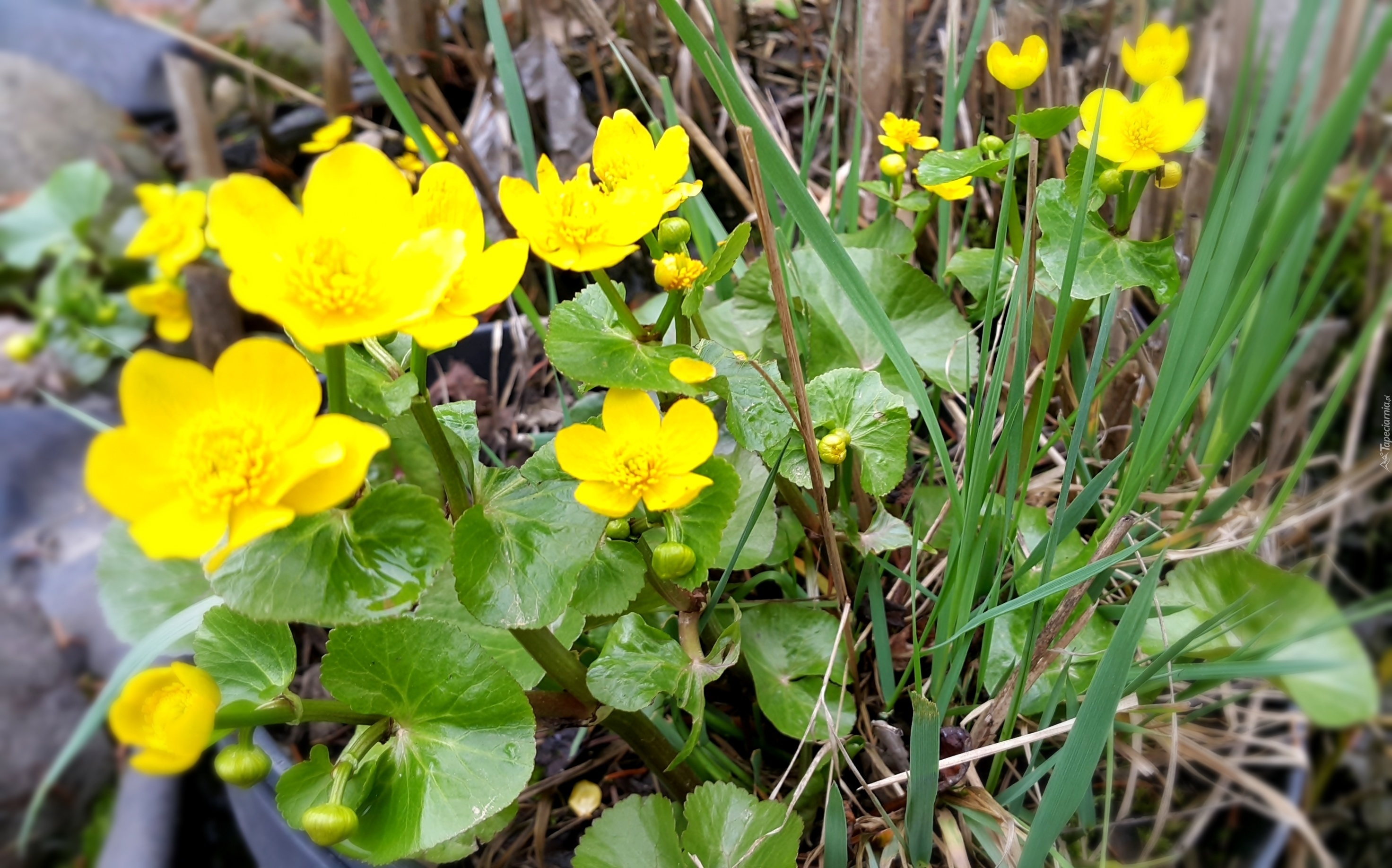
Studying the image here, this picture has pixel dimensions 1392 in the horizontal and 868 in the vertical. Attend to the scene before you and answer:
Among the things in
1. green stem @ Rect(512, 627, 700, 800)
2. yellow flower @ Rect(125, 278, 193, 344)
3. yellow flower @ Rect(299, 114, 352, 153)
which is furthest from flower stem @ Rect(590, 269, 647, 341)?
yellow flower @ Rect(125, 278, 193, 344)

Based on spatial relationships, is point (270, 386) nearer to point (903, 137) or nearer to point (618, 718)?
point (618, 718)

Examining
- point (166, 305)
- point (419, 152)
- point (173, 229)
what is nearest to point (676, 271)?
point (419, 152)

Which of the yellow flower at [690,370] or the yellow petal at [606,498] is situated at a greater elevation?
the yellow flower at [690,370]

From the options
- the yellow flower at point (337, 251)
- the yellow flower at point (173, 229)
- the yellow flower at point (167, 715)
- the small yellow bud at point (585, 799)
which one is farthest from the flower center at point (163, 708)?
the yellow flower at point (173, 229)

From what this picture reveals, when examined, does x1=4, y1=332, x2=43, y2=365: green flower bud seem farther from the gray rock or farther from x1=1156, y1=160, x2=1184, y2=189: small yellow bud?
x1=1156, y1=160, x2=1184, y2=189: small yellow bud

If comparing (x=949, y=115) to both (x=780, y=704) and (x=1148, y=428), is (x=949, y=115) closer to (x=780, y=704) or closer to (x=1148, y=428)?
(x=1148, y=428)

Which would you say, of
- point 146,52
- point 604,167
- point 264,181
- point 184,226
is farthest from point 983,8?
point 146,52

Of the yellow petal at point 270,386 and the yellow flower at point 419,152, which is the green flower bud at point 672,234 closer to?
the yellow petal at point 270,386
